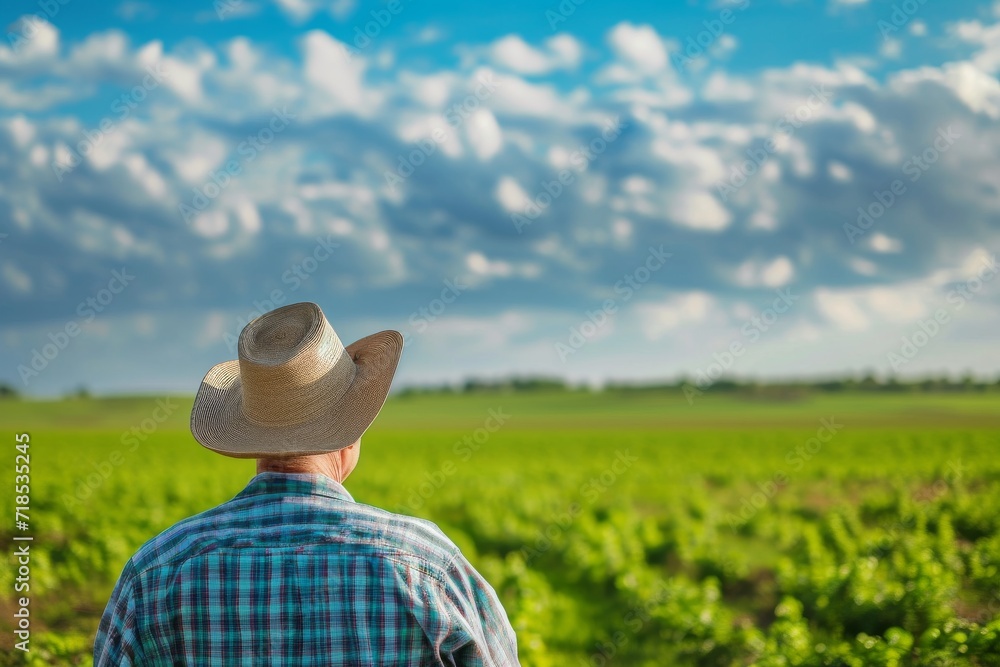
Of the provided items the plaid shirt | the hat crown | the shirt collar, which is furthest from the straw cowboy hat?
the plaid shirt

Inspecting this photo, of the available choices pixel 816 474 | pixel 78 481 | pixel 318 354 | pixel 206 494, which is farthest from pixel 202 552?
pixel 816 474

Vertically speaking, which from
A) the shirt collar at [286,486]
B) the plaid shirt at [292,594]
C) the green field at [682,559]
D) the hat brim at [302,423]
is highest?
the hat brim at [302,423]

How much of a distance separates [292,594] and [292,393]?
711mm

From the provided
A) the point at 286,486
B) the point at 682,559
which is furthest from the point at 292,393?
the point at 682,559

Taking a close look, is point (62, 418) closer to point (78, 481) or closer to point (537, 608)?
point (78, 481)

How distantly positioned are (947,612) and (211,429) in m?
4.54

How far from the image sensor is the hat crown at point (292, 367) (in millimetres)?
2639

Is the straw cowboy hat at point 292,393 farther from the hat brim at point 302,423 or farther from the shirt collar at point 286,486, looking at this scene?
the shirt collar at point 286,486

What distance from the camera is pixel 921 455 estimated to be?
26828mm

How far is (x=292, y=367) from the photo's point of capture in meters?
2.65

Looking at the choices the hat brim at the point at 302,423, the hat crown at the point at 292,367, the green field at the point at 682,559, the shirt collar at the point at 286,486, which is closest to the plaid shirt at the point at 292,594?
the shirt collar at the point at 286,486

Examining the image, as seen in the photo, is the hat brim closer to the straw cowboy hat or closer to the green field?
the straw cowboy hat

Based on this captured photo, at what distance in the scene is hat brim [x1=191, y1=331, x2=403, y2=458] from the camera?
2492 millimetres

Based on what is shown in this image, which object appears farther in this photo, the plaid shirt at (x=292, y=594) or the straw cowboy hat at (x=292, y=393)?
the straw cowboy hat at (x=292, y=393)
